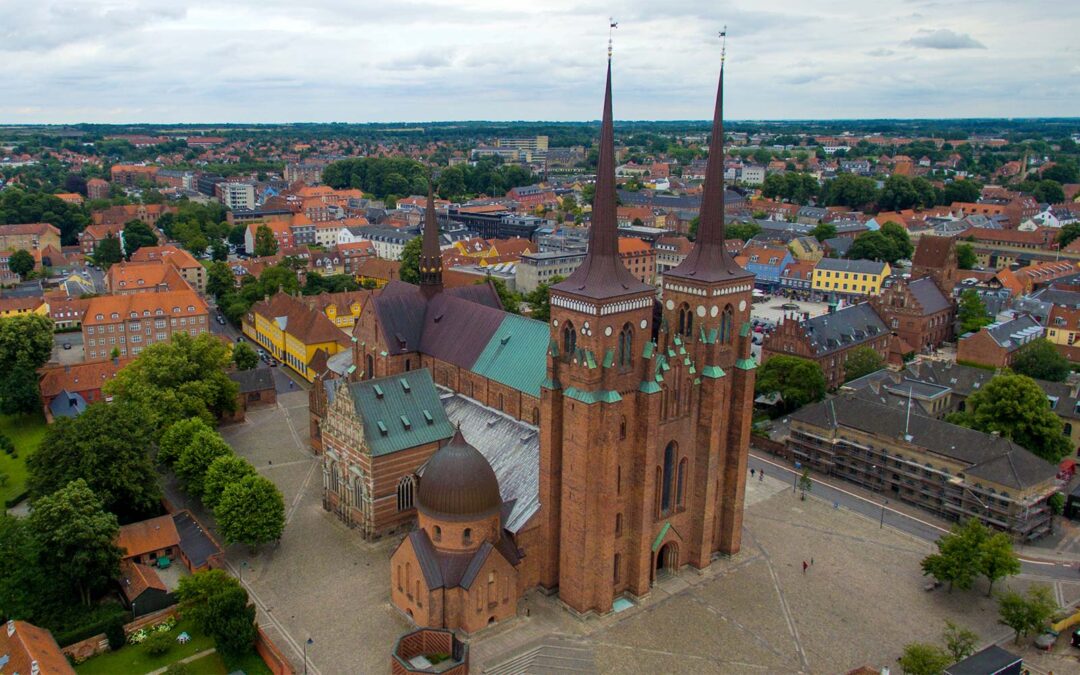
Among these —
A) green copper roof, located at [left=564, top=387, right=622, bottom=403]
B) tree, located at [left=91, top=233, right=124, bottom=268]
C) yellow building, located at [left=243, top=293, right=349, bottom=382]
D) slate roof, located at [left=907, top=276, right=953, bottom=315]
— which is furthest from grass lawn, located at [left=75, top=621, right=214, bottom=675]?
tree, located at [left=91, top=233, right=124, bottom=268]

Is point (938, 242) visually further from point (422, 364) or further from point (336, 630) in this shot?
point (336, 630)

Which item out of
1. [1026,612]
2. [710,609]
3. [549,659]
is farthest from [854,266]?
[549,659]

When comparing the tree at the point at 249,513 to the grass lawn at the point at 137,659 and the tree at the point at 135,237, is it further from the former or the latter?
the tree at the point at 135,237

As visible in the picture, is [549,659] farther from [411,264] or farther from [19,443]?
[411,264]

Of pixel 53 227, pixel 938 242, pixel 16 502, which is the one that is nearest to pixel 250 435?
pixel 16 502

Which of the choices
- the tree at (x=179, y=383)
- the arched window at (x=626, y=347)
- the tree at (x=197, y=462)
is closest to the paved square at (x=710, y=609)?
the tree at (x=197, y=462)

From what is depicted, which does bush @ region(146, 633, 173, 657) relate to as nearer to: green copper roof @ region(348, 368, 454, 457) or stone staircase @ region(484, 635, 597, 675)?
green copper roof @ region(348, 368, 454, 457)
